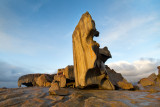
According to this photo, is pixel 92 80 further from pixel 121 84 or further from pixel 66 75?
pixel 66 75

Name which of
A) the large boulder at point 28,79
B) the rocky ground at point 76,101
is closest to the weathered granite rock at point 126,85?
the rocky ground at point 76,101

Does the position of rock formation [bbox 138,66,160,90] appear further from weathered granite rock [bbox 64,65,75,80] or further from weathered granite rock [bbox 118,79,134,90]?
weathered granite rock [bbox 64,65,75,80]

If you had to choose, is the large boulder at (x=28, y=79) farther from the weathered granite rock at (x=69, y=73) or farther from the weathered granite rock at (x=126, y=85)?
the weathered granite rock at (x=126, y=85)

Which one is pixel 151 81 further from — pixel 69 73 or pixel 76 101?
pixel 76 101

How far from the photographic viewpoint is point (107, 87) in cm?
1167

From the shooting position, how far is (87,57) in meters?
10.3

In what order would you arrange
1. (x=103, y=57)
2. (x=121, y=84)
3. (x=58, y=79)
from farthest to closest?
1. (x=58, y=79)
2. (x=103, y=57)
3. (x=121, y=84)

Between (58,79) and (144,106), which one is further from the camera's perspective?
(58,79)

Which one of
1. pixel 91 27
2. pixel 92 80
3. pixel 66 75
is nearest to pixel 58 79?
pixel 66 75

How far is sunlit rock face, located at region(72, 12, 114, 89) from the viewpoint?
10.0 metres

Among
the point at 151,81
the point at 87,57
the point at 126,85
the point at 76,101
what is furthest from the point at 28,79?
the point at 151,81

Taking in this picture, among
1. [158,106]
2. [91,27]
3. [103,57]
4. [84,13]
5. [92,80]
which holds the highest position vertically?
[84,13]

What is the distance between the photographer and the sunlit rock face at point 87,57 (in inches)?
395

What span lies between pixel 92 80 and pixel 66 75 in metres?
7.76
